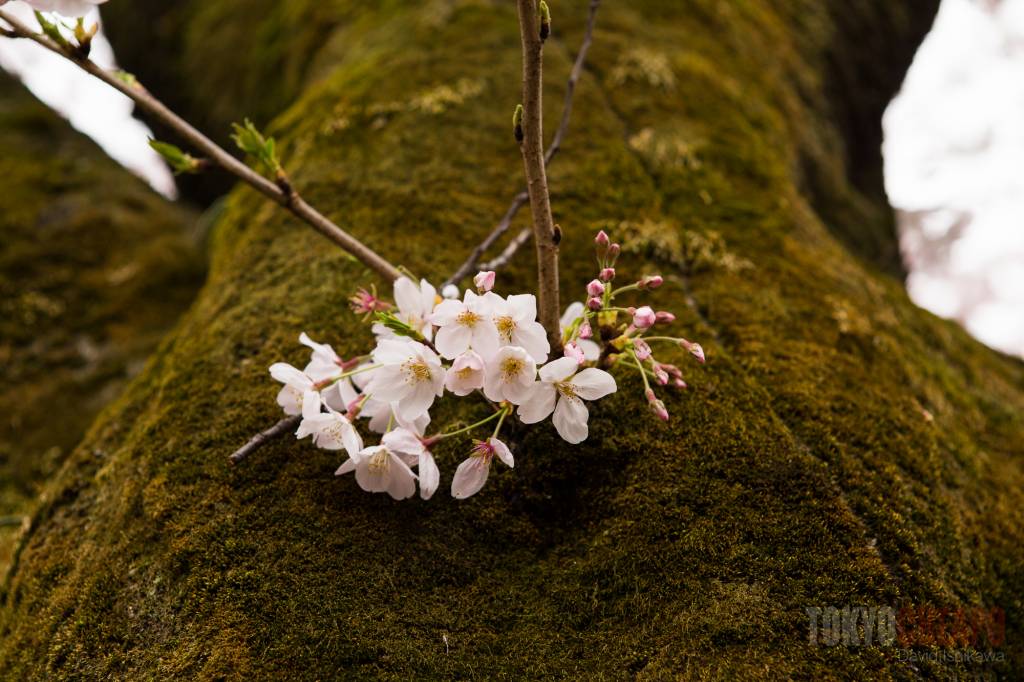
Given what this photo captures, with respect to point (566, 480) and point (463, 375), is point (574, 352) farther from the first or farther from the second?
point (566, 480)

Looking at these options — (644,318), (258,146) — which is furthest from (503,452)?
(258,146)

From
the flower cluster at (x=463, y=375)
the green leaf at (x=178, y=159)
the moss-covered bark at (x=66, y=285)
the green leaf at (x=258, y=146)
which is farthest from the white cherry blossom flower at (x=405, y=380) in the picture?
the moss-covered bark at (x=66, y=285)

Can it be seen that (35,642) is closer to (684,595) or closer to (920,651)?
(684,595)

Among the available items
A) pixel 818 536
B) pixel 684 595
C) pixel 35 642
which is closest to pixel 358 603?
pixel 684 595

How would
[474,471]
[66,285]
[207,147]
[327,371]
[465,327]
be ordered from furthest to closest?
[66,285]
[207,147]
[327,371]
[474,471]
[465,327]

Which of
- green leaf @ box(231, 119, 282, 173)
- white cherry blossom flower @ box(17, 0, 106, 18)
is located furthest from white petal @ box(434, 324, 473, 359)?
white cherry blossom flower @ box(17, 0, 106, 18)
